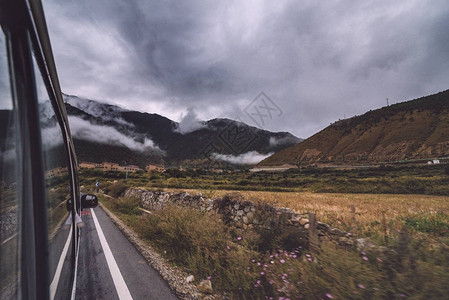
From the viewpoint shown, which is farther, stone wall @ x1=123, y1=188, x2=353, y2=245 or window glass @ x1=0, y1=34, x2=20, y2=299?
stone wall @ x1=123, y1=188, x2=353, y2=245

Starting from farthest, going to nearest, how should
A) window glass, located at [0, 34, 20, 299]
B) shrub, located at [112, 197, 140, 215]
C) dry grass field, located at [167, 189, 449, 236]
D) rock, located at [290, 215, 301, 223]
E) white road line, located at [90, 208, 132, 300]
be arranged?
shrub, located at [112, 197, 140, 215]
dry grass field, located at [167, 189, 449, 236]
rock, located at [290, 215, 301, 223]
white road line, located at [90, 208, 132, 300]
window glass, located at [0, 34, 20, 299]

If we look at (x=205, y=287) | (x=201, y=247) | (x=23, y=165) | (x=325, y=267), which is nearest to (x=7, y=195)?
(x=23, y=165)

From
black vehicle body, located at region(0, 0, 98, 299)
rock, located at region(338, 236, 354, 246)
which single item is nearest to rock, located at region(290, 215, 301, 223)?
rock, located at region(338, 236, 354, 246)

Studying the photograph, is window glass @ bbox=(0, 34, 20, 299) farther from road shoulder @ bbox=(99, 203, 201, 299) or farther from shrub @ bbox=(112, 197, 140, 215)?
shrub @ bbox=(112, 197, 140, 215)

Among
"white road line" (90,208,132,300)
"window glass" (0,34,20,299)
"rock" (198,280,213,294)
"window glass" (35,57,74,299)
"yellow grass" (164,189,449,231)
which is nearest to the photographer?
"window glass" (0,34,20,299)

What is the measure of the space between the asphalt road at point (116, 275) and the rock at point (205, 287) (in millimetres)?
531

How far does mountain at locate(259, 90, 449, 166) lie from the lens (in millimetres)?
74625

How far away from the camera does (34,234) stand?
1080 millimetres

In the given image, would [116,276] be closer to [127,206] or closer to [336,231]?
[336,231]

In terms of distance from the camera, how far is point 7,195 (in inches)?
31.8

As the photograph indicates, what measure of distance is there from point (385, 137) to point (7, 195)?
119m

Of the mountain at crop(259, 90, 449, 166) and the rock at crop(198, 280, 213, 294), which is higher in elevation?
the mountain at crop(259, 90, 449, 166)

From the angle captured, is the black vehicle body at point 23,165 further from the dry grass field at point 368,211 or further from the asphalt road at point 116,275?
the dry grass field at point 368,211

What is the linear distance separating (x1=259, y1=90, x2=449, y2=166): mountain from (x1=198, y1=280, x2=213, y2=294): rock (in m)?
86.2
